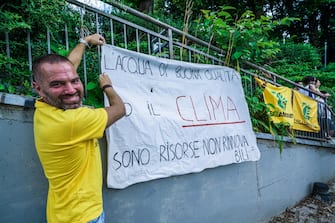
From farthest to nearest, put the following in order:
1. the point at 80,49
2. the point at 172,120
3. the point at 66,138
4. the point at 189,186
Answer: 1. the point at 189,186
2. the point at 172,120
3. the point at 80,49
4. the point at 66,138

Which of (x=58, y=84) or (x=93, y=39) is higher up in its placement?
(x=93, y=39)

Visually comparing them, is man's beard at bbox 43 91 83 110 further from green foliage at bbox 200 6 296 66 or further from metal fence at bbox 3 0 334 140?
green foliage at bbox 200 6 296 66

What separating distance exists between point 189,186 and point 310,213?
270 cm

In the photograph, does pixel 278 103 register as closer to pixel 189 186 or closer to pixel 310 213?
pixel 310 213

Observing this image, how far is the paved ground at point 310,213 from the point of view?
421cm

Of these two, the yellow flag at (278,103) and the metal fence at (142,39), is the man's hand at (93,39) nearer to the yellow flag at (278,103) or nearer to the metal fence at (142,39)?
the metal fence at (142,39)

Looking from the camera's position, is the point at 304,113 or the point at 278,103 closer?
the point at 278,103

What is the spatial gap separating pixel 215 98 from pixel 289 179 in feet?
Result: 7.63

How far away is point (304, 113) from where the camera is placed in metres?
4.97

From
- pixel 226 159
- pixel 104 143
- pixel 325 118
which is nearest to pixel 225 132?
pixel 226 159

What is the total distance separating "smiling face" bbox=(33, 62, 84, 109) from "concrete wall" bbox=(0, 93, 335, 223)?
1.45 ft

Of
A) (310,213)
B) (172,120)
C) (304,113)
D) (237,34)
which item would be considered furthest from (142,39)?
(310,213)

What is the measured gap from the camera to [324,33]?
1972 cm

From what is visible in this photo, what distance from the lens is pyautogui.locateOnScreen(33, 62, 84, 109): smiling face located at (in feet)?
4.98
